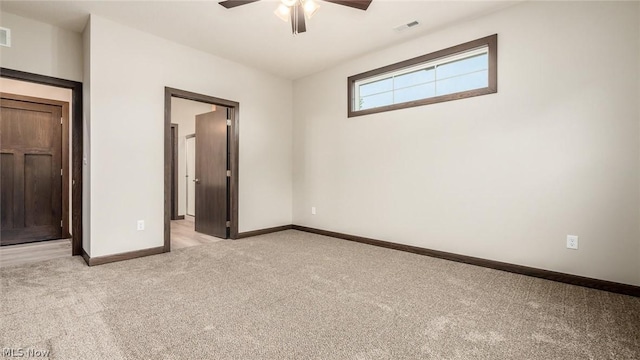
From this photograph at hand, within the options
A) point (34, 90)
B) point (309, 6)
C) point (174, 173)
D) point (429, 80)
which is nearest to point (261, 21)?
point (309, 6)

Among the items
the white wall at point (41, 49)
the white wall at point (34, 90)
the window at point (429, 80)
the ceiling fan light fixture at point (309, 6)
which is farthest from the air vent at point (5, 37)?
the window at point (429, 80)

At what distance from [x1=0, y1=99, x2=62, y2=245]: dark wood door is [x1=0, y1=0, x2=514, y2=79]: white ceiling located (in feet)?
5.66

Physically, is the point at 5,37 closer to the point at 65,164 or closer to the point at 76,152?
the point at 76,152

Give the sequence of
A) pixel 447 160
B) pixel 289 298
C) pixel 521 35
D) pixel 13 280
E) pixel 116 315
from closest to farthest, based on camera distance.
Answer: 1. pixel 116 315
2. pixel 289 298
3. pixel 13 280
4. pixel 521 35
5. pixel 447 160

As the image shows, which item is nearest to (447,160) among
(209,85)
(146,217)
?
(209,85)

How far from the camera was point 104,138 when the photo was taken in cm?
325

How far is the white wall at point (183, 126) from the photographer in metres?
6.39

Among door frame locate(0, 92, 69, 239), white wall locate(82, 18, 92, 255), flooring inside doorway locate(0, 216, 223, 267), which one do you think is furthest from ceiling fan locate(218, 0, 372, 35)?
door frame locate(0, 92, 69, 239)

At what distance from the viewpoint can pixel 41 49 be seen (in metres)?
3.24

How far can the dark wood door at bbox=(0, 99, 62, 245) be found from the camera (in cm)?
408

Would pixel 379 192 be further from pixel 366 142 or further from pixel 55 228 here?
pixel 55 228

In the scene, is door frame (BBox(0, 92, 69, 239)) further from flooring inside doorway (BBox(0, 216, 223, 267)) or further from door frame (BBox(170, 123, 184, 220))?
door frame (BBox(170, 123, 184, 220))

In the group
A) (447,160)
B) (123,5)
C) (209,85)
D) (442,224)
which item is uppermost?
(123,5)

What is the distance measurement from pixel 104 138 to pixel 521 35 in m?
4.46
